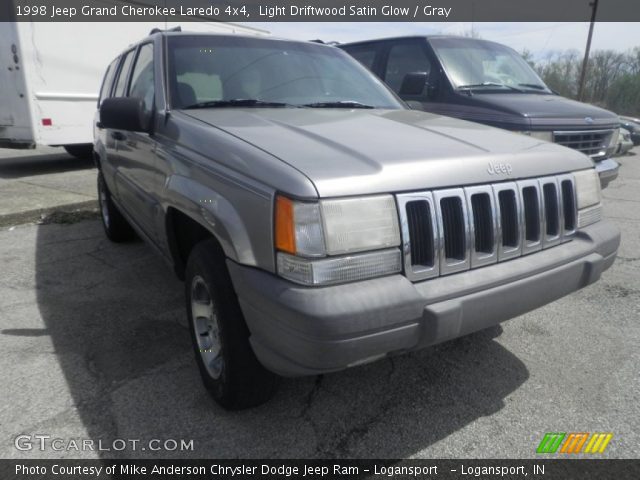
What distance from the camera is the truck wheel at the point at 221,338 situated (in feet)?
7.01

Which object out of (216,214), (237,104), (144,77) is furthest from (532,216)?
(144,77)

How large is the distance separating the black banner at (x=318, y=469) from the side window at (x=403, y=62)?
4786 mm

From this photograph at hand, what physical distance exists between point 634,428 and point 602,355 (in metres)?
0.71

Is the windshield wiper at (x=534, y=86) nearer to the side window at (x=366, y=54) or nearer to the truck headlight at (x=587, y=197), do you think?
the side window at (x=366, y=54)

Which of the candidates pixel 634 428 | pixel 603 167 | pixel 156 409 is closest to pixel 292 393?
pixel 156 409

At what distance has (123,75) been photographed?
4.24m

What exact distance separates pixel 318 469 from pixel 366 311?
79cm

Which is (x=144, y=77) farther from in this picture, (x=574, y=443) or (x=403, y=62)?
(x=403, y=62)

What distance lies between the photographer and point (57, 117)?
9.00 m

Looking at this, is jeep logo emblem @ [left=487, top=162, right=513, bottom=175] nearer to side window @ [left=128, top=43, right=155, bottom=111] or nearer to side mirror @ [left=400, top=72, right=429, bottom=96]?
side window @ [left=128, top=43, right=155, bottom=111]

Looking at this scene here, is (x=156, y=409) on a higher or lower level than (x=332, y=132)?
lower

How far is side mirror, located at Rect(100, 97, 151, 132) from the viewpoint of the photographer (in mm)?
2746

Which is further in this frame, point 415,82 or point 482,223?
point 415,82

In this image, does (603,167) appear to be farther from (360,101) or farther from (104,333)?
(104,333)
